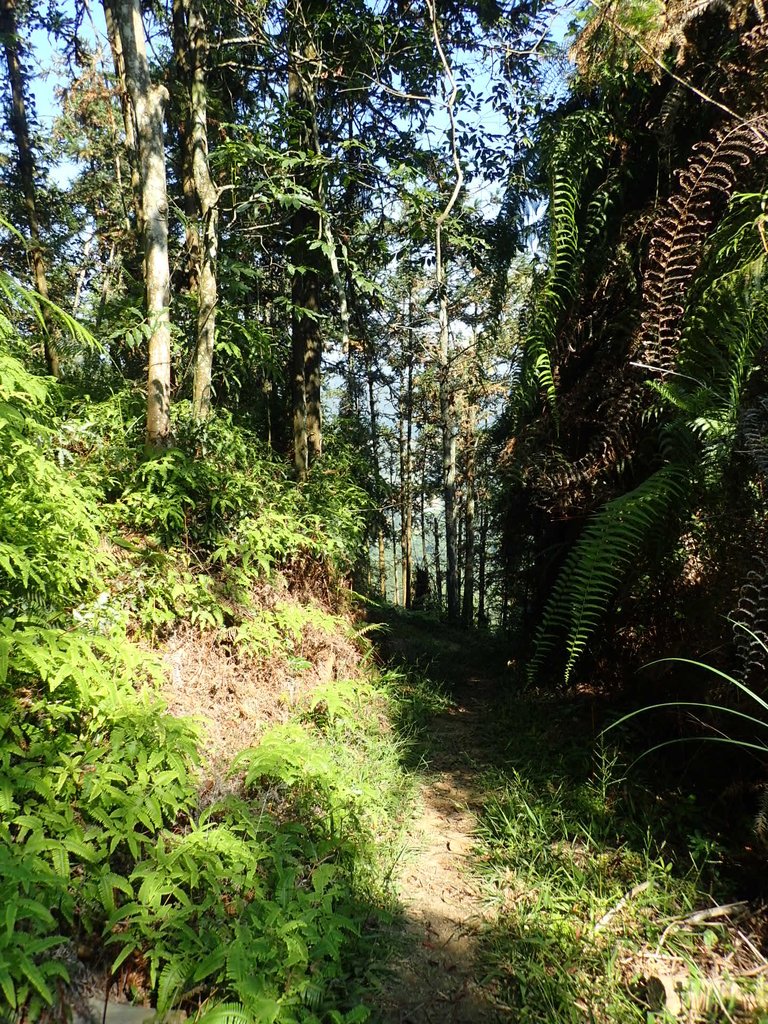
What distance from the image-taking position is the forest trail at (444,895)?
6.84ft

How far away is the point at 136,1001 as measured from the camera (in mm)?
1831

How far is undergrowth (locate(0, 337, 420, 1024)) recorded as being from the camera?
182cm

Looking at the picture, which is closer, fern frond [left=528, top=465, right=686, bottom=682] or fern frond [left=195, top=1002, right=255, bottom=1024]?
fern frond [left=195, top=1002, right=255, bottom=1024]

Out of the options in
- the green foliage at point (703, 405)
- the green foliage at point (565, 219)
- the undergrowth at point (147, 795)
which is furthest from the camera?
the green foliage at point (565, 219)

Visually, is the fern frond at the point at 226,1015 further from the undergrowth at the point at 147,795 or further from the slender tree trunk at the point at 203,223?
the slender tree trunk at the point at 203,223

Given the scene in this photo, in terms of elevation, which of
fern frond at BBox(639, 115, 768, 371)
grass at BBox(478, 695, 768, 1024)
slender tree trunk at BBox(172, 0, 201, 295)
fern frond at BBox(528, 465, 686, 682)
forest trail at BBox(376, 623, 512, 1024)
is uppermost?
slender tree trunk at BBox(172, 0, 201, 295)

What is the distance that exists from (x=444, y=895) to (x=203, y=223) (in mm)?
5273

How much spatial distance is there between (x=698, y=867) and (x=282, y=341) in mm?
7404

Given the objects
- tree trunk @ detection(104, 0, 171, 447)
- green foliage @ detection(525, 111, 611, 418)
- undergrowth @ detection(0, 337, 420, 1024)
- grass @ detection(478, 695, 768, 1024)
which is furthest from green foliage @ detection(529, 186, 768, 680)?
tree trunk @ detection(104, 0, 171, 447)

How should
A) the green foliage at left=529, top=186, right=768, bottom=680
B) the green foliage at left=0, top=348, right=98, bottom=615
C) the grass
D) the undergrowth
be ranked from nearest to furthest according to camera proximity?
the undergrowth
the grass
the green foliage at left=0, top=348, right=98, bottom=615
the green foliage at left=529, top=186, right=768, bottom=680

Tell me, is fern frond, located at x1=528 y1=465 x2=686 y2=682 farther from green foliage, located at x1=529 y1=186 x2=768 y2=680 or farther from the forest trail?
the forest trail

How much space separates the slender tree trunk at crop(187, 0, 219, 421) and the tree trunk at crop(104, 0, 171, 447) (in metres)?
0.61

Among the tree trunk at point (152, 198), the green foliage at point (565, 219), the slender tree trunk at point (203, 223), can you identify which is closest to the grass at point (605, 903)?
the green foliage at point (565, 219)

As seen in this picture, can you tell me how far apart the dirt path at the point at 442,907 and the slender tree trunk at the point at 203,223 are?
3.63 m
